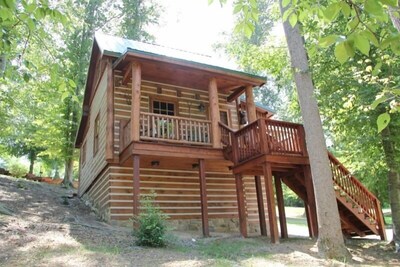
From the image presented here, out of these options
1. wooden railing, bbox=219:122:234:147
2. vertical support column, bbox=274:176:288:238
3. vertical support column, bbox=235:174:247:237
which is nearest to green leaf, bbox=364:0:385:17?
vertical support column, bbox=235:174:247:237

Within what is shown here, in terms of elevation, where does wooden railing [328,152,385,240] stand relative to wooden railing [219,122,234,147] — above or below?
below

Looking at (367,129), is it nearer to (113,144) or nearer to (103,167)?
(113,144)

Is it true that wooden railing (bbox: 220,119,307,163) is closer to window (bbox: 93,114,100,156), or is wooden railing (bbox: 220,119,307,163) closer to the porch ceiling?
the porch ceiling

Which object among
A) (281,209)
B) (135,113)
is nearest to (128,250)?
(135,113)

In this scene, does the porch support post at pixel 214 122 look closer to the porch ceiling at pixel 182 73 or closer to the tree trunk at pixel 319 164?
the porch ceiling at pixel 182 73

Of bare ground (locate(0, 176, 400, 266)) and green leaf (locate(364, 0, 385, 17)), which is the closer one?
green leaf (locate(364, 0, 385, 17))

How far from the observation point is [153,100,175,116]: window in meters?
12.6

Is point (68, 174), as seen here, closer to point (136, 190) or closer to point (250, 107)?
point (136, 190)

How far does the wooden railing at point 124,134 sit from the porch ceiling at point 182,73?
1.61m

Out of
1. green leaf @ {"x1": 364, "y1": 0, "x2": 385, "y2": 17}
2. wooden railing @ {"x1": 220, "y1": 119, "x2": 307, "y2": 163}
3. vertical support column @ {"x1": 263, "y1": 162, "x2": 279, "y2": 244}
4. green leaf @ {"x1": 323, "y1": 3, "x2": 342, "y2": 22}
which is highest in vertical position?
wooden railing @ {"x1": 220, "y1": 119, "x2": 307, "y2": 163}

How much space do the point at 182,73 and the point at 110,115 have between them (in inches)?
110

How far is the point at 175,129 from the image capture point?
34.4ft

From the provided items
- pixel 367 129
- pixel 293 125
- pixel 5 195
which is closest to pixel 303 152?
pixel 293 125

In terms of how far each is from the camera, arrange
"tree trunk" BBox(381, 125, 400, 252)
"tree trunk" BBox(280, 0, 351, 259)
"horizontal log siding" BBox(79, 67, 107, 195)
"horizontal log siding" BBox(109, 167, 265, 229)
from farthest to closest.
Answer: "horizontal log siding" BBox(79, 67, 107, 195)
"horizontal log siding" BBox(109, 167, 265, 229)
"tree trunk" BBox(381, 125, 400, 252)
"tree trunk" BBox(280, 0, 351, 259)
